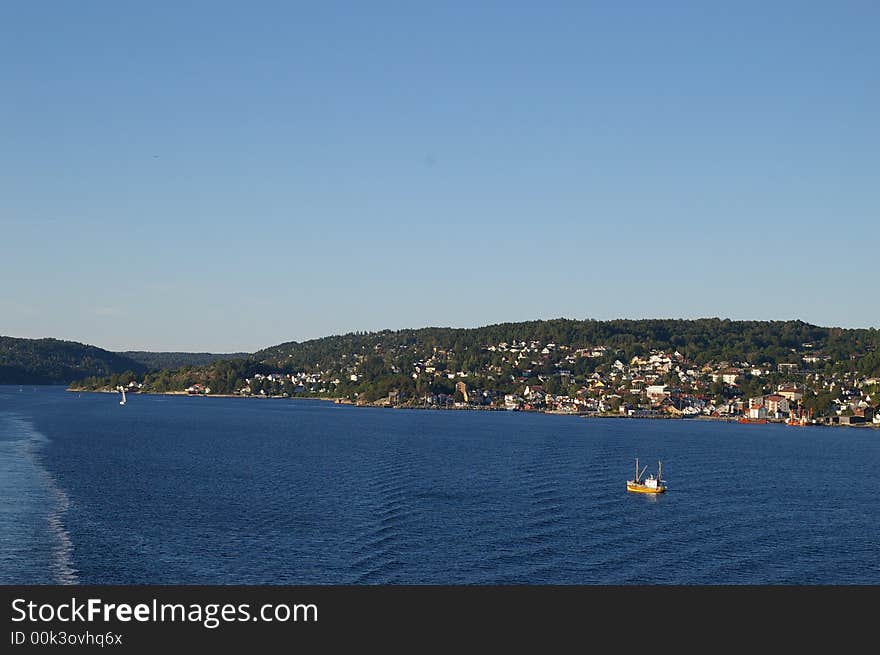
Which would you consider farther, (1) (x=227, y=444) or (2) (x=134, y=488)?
(1) (x=227, y=444)

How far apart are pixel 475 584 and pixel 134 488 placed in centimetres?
3030

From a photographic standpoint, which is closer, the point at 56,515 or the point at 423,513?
the point at 56,515

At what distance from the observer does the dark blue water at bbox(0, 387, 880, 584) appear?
38625 mm

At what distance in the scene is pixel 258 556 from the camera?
3997 centimetres

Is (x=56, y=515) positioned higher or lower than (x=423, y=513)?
lower

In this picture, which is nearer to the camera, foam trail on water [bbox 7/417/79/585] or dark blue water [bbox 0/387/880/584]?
foam trail on water [bbox 7/417/79/585]

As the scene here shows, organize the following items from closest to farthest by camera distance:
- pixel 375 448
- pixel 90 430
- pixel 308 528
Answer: pixel 308 528, pixel 375 448, pixel 90 430

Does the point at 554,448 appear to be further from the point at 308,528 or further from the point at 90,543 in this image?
the point at 90,543

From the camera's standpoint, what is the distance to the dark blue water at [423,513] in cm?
3862

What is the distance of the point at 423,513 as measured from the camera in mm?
50750

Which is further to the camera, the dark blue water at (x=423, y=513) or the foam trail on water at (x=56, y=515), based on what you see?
the dark blue water at (x=423, y=513)
